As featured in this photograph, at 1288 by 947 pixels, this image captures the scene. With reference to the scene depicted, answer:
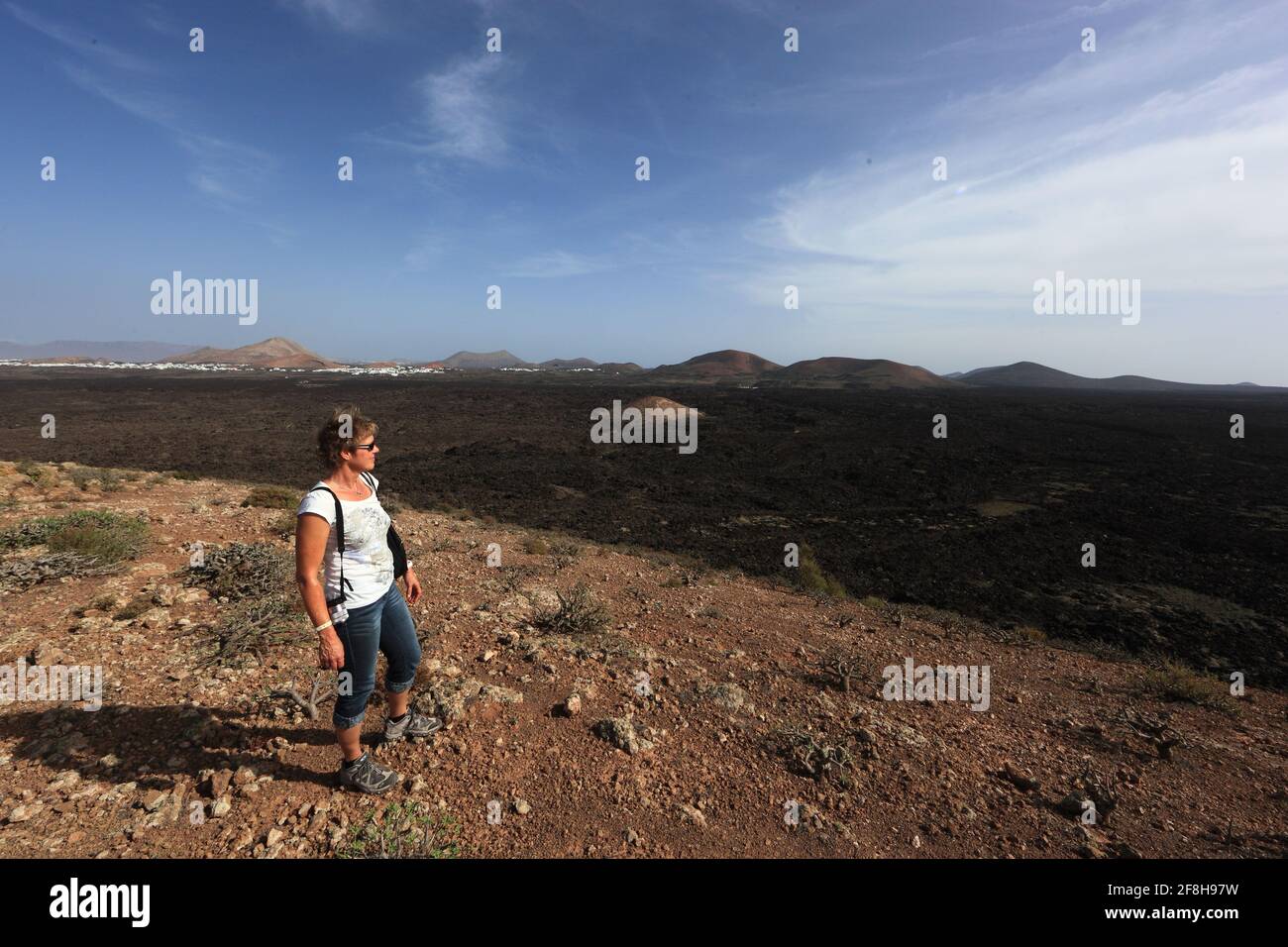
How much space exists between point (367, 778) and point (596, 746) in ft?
3.88

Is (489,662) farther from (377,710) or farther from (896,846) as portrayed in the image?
(896,846)

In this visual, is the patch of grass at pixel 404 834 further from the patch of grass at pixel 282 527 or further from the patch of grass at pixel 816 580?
the patch of grass at pixel 816 580

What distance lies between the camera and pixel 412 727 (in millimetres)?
2871

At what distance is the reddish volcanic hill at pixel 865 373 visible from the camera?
310 feet

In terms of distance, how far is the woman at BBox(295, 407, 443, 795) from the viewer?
1998 millimetres

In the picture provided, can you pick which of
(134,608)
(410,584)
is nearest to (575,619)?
(410,584)

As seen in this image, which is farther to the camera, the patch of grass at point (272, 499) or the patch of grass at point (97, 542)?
the patch of grass at point (272, 499)

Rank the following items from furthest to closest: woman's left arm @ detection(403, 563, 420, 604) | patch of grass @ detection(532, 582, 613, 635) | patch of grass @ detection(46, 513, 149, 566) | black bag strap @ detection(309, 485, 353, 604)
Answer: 1. patch of grass @ detection(46, 513, 149, 566)
2. patch of grass @ detection(532, 582, 613, 635)
3. woman's left arm @ detection(403, 563, 420, 604)
4. black bag strap @ detection(309, 485, 353, 604)

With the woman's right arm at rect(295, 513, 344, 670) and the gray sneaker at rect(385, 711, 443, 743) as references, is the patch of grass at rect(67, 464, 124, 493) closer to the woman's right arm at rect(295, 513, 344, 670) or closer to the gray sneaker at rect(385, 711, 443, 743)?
the gray sneaker at rect(385, 711, 443, 743)

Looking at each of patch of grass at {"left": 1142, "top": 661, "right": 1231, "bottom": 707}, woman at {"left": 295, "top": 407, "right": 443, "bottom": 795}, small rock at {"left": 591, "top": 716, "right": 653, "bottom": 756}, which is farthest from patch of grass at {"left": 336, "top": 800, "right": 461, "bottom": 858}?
patch of grass at {"left": 1142, "top": 661, "right": 1231, "bottom": 707}

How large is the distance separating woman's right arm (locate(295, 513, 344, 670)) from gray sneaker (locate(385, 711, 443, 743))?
3.11ft

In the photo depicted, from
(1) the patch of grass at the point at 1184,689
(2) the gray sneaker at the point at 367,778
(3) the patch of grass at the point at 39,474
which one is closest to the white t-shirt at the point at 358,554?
(2) the gray sneaker at the point at 367,778

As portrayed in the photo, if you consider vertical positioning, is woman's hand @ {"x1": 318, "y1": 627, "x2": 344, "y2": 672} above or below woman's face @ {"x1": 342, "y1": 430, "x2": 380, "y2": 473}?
below

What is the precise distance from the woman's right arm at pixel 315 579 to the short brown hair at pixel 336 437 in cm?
27
